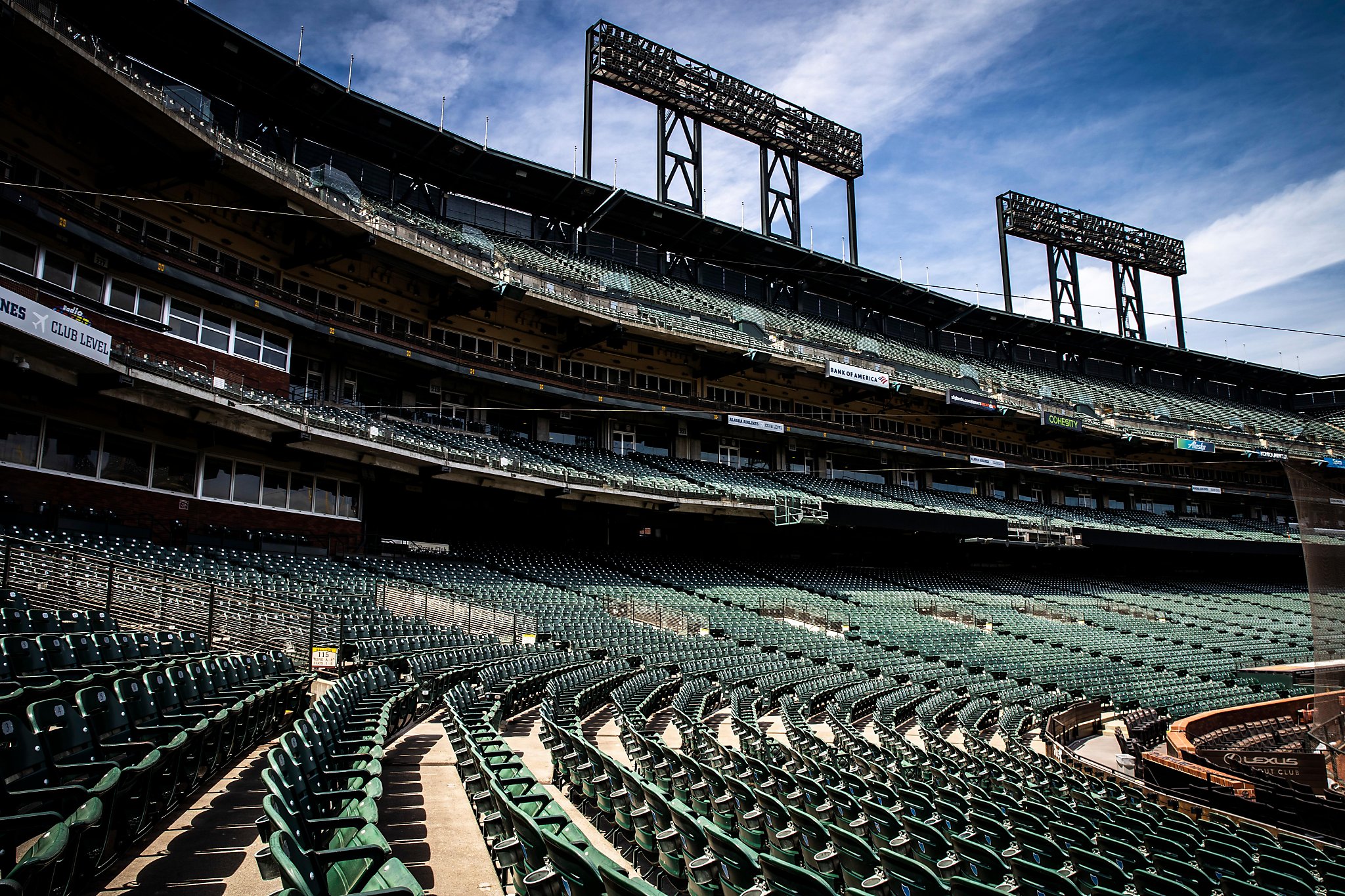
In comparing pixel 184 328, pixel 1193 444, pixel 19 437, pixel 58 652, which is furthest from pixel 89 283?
pixel 1193 444

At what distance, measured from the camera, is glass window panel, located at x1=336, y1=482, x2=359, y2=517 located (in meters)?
27.9

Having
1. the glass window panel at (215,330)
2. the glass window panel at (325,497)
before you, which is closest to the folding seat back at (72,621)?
the glass window panel at (215,330)

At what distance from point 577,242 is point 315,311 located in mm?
17296

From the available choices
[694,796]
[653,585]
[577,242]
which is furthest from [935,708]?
[577,242]

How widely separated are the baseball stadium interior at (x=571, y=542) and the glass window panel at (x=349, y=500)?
0.10 meters

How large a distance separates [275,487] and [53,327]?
392 inches

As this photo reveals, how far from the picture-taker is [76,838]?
420 centimetres

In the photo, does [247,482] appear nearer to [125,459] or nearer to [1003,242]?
[125,459]

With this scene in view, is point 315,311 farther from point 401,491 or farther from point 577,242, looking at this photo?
point 577,242

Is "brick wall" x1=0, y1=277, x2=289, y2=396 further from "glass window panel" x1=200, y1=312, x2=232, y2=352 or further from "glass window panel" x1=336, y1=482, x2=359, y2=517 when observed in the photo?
"glass window panel" x1=336, y1=482, x2=359, y2=517

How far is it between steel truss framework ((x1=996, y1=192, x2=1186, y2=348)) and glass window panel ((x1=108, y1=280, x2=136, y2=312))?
5026 centimetres

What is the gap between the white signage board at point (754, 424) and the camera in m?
38.1

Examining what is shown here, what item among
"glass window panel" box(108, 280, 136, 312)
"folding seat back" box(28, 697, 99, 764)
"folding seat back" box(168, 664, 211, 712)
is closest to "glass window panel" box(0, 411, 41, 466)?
"glass window panel" box(108, 280, 136, 312)

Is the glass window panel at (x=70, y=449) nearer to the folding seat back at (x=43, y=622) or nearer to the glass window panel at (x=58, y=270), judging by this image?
the glass window panel at (x=58, y=270)
